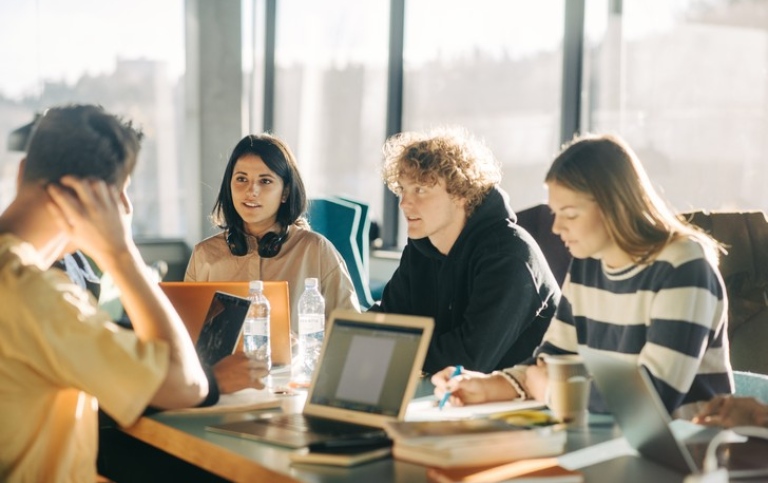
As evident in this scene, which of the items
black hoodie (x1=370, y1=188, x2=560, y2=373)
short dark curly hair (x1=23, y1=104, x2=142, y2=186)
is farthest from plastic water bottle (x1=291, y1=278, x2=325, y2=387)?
short dark curly hair (x1=23, y1=104, x2=142, y2=186)

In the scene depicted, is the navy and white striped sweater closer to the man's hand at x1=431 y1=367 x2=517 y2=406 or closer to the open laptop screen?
the man's hand at x1=431 y1=367 x2=517 y2=406

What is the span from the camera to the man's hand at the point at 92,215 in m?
1.65

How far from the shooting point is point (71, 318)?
157 centimetres

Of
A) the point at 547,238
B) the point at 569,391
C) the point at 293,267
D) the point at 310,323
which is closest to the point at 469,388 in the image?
the point at 569,391

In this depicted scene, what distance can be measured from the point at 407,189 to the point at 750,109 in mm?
2301

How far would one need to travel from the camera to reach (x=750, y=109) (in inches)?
178

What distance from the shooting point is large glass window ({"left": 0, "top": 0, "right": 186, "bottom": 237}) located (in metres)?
6.68

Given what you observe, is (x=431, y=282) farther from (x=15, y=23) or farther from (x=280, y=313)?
(x=15, y=23)

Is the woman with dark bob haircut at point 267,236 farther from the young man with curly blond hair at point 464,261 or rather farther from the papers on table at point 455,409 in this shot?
the papers on table at point 455,409

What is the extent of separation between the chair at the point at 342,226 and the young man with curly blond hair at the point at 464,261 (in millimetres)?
1226

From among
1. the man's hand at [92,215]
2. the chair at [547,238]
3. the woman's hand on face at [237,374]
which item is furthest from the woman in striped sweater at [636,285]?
the chair at [547,238]

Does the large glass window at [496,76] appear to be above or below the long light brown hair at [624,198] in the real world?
above

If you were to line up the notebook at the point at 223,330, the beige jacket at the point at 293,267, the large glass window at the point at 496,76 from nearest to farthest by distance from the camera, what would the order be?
the notebook at the point at 223,330 < the beige jacket at the point at 293,267 < the large glass window at the point at 496,76

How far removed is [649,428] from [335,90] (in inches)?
227
